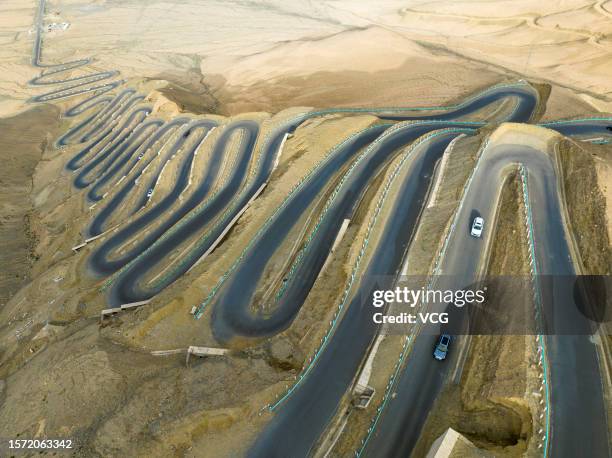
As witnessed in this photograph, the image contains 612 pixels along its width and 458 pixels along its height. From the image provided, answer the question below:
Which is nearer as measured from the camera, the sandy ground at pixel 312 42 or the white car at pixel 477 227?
the white car at pixel 477 227

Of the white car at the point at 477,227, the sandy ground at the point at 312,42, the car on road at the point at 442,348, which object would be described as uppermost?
the sandy ground at the point at 312,42

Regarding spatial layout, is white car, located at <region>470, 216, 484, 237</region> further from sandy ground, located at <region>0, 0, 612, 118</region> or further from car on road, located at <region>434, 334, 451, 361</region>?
sandy ground, located at <region>0, 0, 612, 118</region>

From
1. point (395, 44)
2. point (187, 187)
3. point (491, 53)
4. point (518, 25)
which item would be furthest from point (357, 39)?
point (187, 187)

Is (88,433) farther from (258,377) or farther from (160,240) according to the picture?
(160,240)

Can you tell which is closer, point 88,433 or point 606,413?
point 606,413

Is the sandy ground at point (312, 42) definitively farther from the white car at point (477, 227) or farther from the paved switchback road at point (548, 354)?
the white car at point (477, 227)

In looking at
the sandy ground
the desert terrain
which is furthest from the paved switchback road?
the sandy ground

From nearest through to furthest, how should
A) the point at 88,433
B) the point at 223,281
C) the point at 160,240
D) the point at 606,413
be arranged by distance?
the point at 606,413
the point at 88,433
the point at 223,281
the point at 160,240

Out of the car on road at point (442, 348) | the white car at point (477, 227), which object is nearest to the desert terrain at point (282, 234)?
the car on road at point (442, 348)
